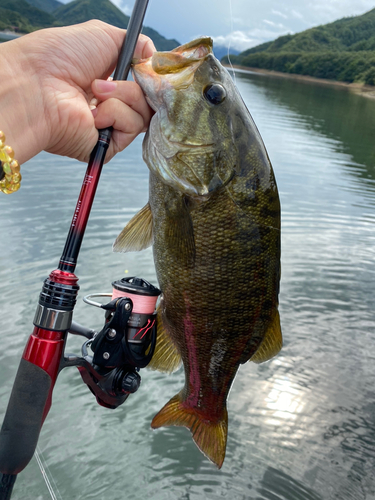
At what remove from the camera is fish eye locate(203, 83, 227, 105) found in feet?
5.00

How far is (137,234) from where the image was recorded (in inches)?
66.4

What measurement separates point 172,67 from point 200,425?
1.38 metres

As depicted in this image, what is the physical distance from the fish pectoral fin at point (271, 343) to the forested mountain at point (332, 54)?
36.0 meters

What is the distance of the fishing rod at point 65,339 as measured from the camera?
4.95 ft

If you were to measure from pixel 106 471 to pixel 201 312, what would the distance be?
164 cm

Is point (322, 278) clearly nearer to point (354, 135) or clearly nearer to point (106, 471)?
point (106, 471)

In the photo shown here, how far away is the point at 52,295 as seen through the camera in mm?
1498

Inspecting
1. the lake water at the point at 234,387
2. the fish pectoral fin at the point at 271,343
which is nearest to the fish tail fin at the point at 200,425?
the fish pectoral fin at the point at 271,343

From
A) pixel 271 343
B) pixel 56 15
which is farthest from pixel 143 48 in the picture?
pixel 56 15

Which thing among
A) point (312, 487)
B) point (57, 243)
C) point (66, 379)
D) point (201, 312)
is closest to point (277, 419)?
point (312, 487)

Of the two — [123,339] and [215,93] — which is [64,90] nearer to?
[215,93]

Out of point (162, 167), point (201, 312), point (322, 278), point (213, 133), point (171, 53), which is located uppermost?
point (171, 53)

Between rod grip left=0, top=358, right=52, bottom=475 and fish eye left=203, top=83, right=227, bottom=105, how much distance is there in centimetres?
112

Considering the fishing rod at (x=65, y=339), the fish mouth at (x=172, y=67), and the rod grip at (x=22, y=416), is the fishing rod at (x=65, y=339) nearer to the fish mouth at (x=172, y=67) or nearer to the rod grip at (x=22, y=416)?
the rod grip at (x=22, y=416)
